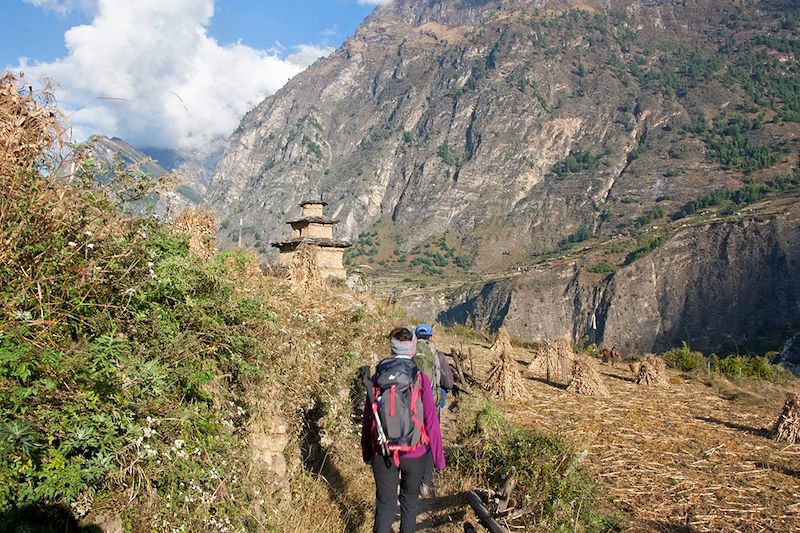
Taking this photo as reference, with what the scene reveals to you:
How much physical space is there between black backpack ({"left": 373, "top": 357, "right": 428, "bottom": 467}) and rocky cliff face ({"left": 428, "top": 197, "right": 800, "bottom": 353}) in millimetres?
71705

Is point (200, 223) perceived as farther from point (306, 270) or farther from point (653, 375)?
point (653, 375)

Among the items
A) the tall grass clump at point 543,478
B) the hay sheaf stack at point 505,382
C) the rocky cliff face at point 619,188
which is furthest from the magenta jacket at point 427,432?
the rocky cliff face at point 619,188

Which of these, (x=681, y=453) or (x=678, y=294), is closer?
(x=681, y=453)

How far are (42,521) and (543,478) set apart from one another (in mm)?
4551

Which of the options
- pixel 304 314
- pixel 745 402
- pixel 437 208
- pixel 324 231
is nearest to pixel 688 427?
pixel 745 402

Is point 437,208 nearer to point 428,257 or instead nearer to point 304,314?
point 428,257

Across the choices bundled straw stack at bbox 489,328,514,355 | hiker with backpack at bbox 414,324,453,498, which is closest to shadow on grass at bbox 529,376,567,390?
bundled straw stack at bbox 489,328,514,355

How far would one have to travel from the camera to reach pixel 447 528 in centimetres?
583

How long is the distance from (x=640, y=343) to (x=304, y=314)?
90.4m

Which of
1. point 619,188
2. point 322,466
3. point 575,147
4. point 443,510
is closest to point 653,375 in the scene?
point 443,510

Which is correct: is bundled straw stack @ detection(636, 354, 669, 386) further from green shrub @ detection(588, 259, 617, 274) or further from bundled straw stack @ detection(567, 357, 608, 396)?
green shrub @ detection(588, 259, 617, 274)

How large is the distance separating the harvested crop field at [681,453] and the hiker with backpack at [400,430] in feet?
10.2

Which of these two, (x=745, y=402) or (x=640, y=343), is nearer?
(x=745, y=402)

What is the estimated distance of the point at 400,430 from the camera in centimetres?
392
